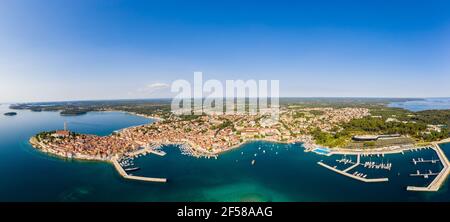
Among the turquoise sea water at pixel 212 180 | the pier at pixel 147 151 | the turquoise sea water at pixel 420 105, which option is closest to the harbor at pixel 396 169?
the turquoise sea water at pixel 212 180

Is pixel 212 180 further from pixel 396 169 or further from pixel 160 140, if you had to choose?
pixel 396 169

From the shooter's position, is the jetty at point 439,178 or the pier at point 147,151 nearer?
the jetty at point 439,178

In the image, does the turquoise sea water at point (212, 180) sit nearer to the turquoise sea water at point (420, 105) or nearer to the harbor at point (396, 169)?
the harbor at point (396, 169)

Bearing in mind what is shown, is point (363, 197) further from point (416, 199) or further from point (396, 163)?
point (396, 163)

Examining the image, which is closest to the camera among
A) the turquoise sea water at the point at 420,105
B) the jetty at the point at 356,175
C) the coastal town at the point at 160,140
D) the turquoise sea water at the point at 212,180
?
the turquoise sea water at the point at 212,180

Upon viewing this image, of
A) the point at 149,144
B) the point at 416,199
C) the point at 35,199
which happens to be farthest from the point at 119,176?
the point at 416,199

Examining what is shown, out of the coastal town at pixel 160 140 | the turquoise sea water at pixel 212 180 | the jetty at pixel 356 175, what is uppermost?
the coastal town at pixel 160 140

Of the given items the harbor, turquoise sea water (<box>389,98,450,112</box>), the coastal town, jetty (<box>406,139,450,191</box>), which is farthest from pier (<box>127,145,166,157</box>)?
turquoise sea water (<box>389,98,450,112</box>)

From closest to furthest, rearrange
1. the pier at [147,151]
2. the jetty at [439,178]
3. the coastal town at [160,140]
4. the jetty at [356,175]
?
the jetty at [439,178]
the jetty at [356,175]
the pier at [147,151]
the coastal town at [160,140]

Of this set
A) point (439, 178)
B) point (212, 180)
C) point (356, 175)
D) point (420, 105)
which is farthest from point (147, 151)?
point (420, 105)
